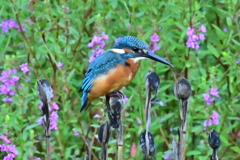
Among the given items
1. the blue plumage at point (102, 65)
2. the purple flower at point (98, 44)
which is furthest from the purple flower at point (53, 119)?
the blue plumage at point (102, 65)

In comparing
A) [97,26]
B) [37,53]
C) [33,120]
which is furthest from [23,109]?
[97,26]

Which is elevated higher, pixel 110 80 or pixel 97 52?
pixel 97 52

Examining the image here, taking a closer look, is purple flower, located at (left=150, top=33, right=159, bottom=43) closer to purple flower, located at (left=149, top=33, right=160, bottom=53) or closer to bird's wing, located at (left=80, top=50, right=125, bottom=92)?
purple flower, located at (left=149, top=33, right=160, bottom=53)

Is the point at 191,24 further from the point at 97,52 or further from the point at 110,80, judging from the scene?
the point at 110,80

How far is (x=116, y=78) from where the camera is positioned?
1748 mm

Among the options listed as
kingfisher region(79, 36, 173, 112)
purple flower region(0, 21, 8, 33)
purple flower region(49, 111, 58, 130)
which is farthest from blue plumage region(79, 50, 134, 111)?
purple flower region(0, 21, 8, 33)

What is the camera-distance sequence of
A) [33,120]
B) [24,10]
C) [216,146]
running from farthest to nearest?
[24,10] < [33,120] < [216,146]

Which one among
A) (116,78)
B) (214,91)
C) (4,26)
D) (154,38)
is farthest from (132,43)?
(4,26)

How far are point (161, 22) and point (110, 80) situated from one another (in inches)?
40.8

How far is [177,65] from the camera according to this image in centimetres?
270

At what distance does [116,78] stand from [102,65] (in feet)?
0.30

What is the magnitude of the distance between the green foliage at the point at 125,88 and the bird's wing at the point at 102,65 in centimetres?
56

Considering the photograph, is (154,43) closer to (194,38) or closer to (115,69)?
(194,38)

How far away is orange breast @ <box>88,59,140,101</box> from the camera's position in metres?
1.75
